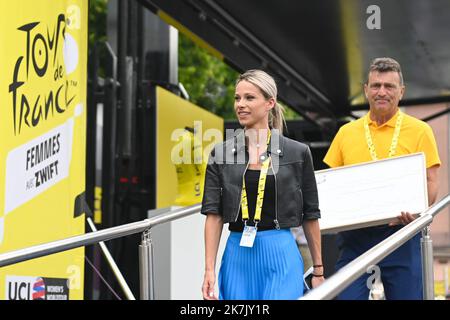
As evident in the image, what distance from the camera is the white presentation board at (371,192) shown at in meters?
4.32

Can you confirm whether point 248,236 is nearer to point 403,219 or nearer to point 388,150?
point 403,219

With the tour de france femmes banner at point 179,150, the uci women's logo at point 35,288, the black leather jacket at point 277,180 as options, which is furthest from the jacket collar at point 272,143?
the tour de france femmes banner at point 179,150

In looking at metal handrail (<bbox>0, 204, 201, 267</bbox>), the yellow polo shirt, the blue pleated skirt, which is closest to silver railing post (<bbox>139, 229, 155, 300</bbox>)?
metal handrail (<bbox>0, 204, 201, 267</bbox>)

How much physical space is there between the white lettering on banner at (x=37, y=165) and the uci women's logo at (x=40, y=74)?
12 centimetres

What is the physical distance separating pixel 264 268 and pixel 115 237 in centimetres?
126

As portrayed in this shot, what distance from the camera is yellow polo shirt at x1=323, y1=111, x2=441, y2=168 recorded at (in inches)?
174

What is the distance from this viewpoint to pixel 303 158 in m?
3.50

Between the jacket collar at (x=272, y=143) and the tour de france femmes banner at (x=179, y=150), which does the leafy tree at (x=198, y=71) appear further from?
the jacket collar at (x=272, y=143)

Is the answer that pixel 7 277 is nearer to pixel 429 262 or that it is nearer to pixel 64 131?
pixel 64 131

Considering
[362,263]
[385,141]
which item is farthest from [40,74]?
[362,263]

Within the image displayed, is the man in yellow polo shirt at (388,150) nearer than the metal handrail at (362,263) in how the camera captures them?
No

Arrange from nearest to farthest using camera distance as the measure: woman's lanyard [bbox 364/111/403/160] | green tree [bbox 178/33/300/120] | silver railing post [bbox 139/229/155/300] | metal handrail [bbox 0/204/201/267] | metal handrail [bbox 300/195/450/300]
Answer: metal handrail [bbox 300/195/450/300] → metal handrail [bbox 0/204/201/267] → woman's lanyard [bbox 364/111/403/160] → silver railing post [bbox 139/229/155/300] → green tree [bbox 178/33/300/120]

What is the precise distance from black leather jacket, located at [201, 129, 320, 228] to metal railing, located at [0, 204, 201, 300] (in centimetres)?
91

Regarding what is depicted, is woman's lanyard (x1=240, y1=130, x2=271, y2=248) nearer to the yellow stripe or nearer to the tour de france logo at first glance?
the tour de france logo
